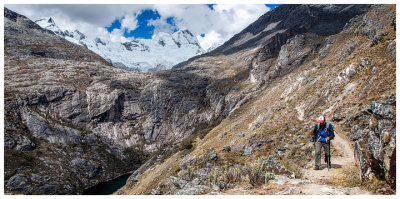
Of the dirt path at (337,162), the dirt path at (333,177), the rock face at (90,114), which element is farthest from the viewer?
the rock face at (90,114)

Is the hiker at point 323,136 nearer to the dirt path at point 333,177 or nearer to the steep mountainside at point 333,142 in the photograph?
the dirt path at point 333,177

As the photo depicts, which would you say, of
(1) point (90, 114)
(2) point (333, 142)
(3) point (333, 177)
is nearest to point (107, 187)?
(1) point (90, 114)

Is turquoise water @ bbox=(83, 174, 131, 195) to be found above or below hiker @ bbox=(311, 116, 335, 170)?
below

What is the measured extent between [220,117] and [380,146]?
101 meters

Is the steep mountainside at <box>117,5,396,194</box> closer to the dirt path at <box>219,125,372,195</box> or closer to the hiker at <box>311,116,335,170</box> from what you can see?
the dirt path at <box>219,125,372,195</box>

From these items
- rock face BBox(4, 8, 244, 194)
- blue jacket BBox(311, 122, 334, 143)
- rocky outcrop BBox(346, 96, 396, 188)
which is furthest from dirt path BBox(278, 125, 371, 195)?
rock face BBox(4, 8, 244, 194)

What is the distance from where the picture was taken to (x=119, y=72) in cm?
18462

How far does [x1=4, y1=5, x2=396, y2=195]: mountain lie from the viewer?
13.8 metres

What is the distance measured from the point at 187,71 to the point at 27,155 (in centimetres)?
10875

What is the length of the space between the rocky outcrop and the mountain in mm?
49

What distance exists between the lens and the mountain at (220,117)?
1381 centimetres

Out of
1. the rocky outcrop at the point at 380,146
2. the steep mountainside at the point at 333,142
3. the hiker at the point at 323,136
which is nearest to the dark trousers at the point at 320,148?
the hiker at the point at 323,136

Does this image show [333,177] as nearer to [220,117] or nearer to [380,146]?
→ [380,146]

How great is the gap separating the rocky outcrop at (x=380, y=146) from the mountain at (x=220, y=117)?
5 cm
